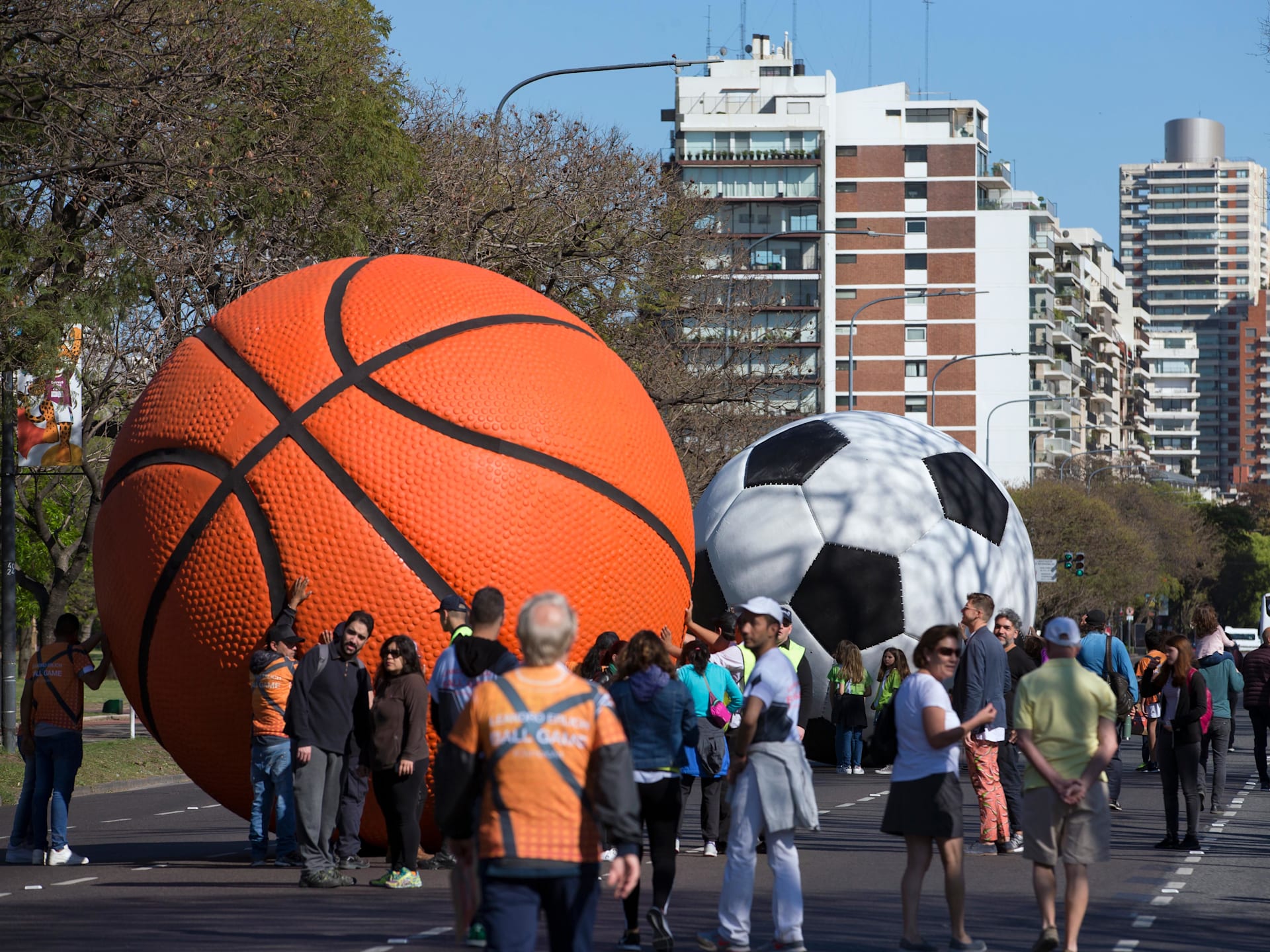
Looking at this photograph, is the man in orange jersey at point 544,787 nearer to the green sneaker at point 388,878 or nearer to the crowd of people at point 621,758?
the crowd of people at point 621,758

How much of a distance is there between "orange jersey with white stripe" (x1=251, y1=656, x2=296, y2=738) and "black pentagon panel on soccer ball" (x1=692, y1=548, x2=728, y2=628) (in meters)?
8.22

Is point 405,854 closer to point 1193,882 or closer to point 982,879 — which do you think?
point 982,879

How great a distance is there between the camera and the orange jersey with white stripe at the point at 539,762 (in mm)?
5465

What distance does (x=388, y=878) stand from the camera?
10297 mm

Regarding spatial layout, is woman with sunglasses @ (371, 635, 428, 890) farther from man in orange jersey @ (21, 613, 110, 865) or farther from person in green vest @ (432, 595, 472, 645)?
man in orange jersey @ (21, 613, 110, 865)

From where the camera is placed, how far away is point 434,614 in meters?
10.1

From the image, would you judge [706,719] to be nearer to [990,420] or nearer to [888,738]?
[888,738]

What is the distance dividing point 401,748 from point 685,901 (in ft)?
6.30

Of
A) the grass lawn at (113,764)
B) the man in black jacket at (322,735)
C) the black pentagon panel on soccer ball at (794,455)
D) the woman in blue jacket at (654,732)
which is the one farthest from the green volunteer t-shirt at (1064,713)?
the grass lawn at (113,764)

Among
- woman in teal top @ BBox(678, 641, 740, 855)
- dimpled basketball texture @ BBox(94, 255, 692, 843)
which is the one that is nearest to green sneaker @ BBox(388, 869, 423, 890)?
dimpled basketball texture @ BBox(94, 255, 692, 843)

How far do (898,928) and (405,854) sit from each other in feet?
9.56

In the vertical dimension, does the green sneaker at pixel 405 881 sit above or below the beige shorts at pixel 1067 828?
below

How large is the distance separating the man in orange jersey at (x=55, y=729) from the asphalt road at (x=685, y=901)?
363 millimetres

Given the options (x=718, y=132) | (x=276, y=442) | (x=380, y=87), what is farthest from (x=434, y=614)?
(x=718, y=132)
